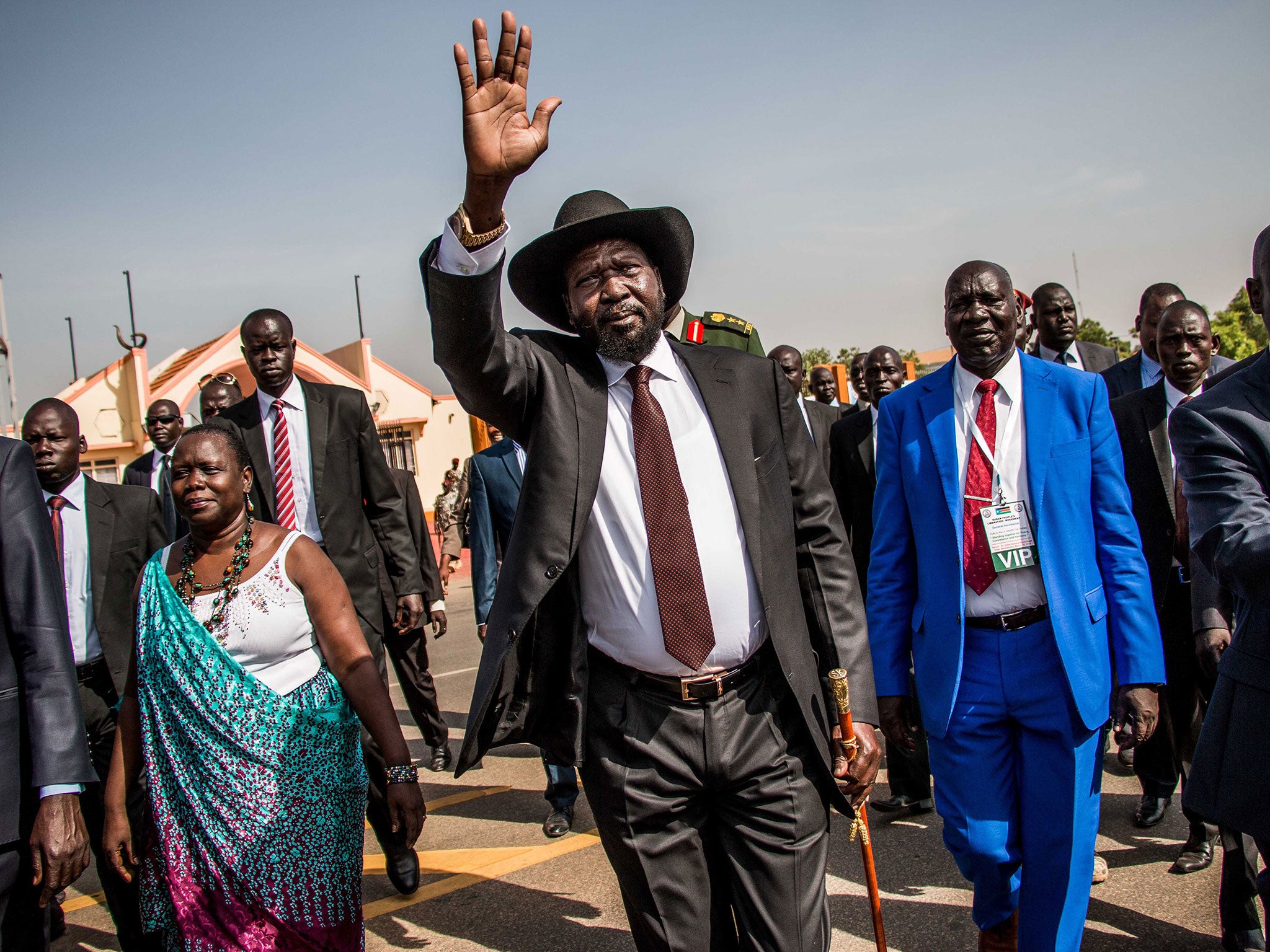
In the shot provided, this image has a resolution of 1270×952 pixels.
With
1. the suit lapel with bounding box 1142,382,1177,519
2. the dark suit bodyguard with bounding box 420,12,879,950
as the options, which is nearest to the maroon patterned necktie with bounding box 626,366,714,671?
the dark suit bodyguard with bounding box 420,12,879,950

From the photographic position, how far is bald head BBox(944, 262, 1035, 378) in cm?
340

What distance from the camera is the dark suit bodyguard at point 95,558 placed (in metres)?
4.36

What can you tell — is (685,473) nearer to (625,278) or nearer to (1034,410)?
(625,278)

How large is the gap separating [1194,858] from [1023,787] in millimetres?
1582

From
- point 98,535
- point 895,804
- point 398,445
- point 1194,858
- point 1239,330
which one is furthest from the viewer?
point 1239,330

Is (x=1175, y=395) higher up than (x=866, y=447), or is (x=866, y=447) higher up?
(x=1175, y=395)

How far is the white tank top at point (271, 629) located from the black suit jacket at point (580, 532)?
986 mm

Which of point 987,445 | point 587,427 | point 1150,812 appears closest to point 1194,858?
point 1150,812

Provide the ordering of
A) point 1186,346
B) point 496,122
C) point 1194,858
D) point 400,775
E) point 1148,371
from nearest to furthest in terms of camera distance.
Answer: point 496,122 < point 400,775 < point 1194,858 < point 1186,346 < point 1148,371

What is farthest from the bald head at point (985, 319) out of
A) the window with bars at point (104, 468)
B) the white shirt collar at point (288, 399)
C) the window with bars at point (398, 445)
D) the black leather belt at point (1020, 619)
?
the window with bars at point (104, 468)

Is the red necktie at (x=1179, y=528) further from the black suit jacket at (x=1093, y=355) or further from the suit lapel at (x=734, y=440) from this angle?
the suit lapel at (x=734, y=440)

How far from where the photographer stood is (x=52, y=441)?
184 inches

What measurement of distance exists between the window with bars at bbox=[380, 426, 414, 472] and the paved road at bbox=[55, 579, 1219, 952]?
1931 cm

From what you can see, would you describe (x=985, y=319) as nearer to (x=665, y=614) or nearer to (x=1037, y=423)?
(x=1037, y=423)
